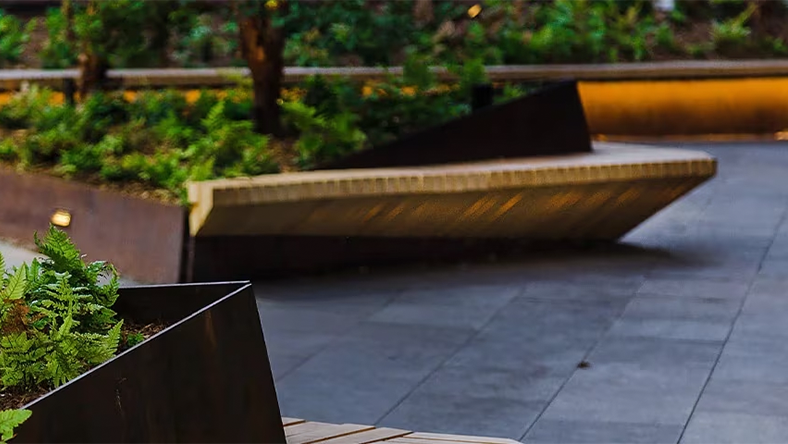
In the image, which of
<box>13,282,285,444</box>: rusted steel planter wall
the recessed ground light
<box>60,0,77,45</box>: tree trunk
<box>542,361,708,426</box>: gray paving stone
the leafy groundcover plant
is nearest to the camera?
<box>13,282,285,444</box>: rusted steel planter wall

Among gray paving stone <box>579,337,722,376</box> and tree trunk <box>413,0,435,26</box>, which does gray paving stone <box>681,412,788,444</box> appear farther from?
tree trunk <box>413,0,435,26</box>

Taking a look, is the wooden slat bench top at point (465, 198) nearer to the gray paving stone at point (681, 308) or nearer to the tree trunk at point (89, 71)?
the gray paving stone at point (681, 308)

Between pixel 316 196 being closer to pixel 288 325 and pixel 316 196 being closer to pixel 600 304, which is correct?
pixel 288 325

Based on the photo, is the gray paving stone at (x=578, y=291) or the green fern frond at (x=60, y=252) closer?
the green fern frond at (x=60, y=252)

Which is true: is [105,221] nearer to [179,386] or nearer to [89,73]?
[89,73]

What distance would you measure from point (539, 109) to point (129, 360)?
253 inches

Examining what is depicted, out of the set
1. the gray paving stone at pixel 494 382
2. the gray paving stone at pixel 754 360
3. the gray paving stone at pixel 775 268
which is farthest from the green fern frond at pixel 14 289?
the gray paving stone at pixel 775 268

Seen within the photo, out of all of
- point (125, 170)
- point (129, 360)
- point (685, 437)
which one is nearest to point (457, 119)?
point (125, 170)

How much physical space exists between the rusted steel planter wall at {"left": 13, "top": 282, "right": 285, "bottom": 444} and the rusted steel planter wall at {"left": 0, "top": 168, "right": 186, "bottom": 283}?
4.34m

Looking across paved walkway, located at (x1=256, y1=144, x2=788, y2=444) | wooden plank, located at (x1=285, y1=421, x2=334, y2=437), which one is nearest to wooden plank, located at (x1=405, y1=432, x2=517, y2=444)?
wooden plank, located at (x1=285, y1=421, x2=334, y2=437)

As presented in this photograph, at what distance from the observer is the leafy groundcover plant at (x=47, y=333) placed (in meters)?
3.13

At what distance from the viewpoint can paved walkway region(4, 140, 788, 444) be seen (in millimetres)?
5641

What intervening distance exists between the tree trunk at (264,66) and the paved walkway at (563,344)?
1833mm

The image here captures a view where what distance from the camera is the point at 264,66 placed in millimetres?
10008
